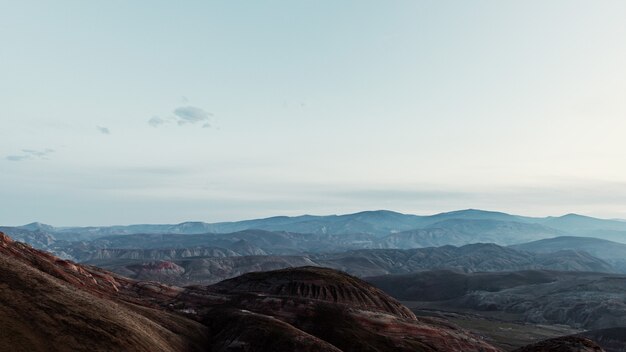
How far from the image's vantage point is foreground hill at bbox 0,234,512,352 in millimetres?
59719

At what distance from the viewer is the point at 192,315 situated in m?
108

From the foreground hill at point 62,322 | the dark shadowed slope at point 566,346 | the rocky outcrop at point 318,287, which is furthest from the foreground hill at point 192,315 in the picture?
the dark shadowed slope at point 566,346

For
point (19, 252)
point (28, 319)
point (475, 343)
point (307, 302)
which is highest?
point (19, 252)

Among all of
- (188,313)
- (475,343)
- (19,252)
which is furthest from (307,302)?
Answer: (19,252)

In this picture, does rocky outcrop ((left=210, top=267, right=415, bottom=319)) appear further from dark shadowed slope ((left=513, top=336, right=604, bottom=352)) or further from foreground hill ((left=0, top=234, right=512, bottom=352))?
dark shadowed slope ((left=513, top=336, right=604, bottom=352))

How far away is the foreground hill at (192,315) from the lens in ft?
196

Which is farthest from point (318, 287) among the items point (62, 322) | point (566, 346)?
point (62, 322)

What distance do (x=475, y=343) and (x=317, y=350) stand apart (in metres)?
47.8

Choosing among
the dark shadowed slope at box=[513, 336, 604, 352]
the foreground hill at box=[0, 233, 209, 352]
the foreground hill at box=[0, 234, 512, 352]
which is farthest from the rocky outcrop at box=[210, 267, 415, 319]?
the dark shadowed slope at box=[513, 336, 604, 352]

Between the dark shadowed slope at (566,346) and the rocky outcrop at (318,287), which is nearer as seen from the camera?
the dark shadowed slope at (566,346)

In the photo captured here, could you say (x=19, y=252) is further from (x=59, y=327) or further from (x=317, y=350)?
(x=317, y=350)

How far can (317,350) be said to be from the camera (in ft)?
270

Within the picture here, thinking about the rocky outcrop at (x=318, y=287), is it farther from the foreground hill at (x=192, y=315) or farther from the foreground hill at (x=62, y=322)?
the foreground hill at (x=62, y=322)

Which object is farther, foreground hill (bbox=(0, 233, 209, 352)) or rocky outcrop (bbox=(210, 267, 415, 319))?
rocky outcrop (bbox=(210, 267, 415, 319))
